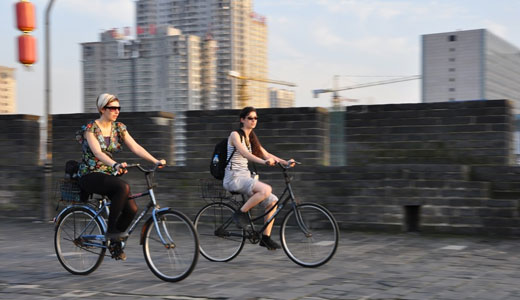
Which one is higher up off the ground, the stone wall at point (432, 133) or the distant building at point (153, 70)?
the distant building at point (153, 70)

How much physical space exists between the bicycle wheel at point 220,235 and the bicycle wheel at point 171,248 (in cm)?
114

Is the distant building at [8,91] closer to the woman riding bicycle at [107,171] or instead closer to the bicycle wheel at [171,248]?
the woman riding bicycle at [107,171]

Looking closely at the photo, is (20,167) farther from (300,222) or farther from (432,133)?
(432,133)

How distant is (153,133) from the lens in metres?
11.1

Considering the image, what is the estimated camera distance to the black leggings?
616 cm

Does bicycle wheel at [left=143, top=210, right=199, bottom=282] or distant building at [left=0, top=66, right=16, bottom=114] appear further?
distant building at [left=0, top=66, right=16, bottom=114]

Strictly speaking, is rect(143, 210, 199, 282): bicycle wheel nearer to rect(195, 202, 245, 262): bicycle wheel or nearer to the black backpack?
rect(195, 202, 245, 262): bicycle wheel

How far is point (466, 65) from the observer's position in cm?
13425

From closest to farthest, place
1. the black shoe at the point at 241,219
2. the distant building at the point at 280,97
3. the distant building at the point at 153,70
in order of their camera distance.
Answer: the black shoe at the point at 241,219, the distant building at the point at 153,70, the distant building at the point at 280,97

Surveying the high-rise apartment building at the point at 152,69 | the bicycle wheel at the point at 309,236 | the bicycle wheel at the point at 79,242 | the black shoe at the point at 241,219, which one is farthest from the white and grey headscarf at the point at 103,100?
the high-rise apartment building at the point at 152,69

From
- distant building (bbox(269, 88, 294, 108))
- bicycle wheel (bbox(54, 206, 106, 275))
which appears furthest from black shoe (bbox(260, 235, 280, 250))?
distant building (bbox(269, 88, 294, 108))

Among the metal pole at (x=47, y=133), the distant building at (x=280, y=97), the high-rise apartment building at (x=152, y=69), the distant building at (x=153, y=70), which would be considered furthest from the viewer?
the distant building at (x=280, y=97)

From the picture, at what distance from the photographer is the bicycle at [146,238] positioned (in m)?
5.90

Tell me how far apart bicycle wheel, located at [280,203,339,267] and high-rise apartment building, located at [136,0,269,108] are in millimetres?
103836
